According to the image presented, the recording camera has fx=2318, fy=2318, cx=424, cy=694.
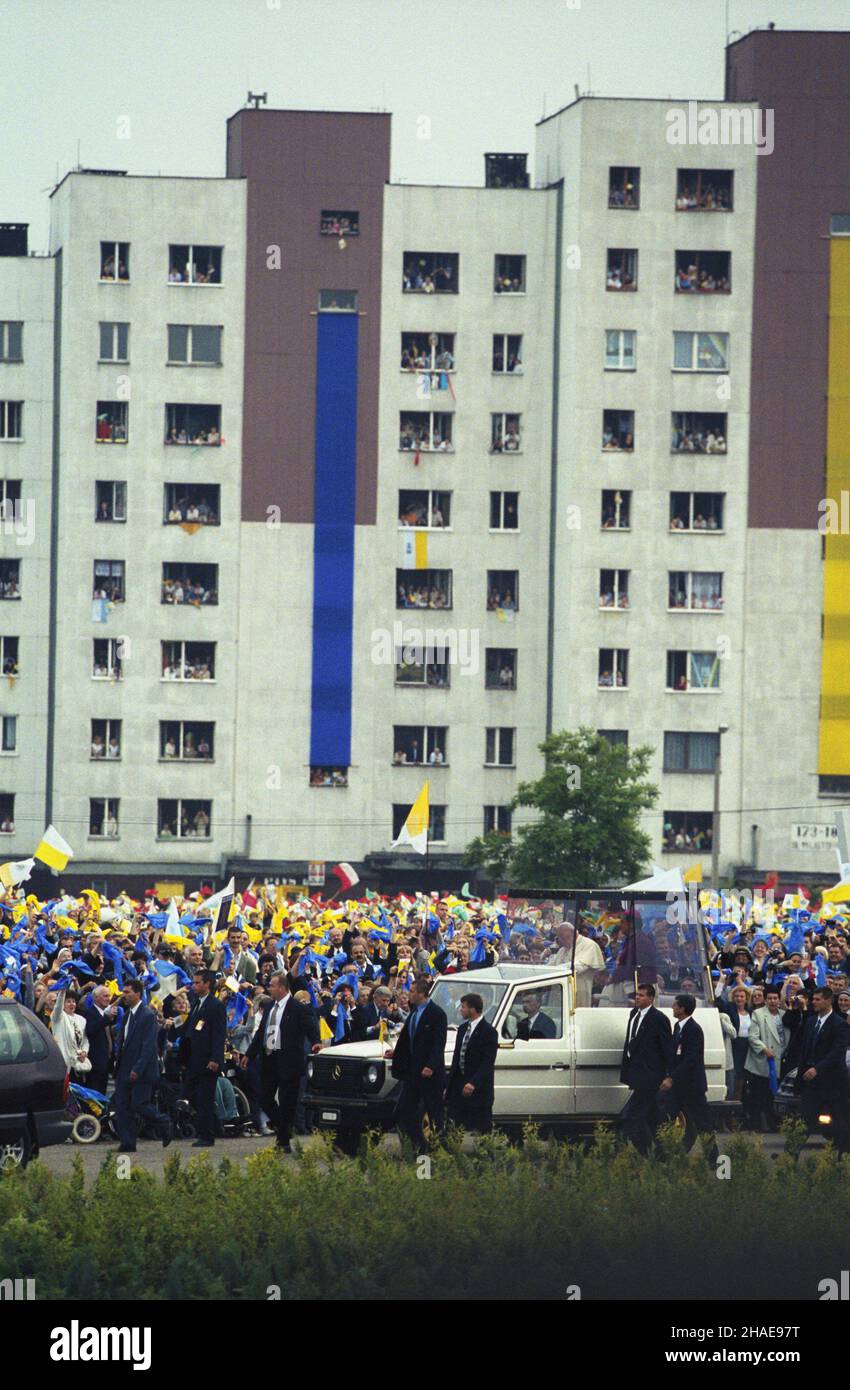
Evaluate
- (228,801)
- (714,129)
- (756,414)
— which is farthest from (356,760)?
(714,129)

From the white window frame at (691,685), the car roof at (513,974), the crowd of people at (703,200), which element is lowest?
the car roof at (513,974)

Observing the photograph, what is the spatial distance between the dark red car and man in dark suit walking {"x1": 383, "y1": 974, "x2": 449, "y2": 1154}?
9.41ft

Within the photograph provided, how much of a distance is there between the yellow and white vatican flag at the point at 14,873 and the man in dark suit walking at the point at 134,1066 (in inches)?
776

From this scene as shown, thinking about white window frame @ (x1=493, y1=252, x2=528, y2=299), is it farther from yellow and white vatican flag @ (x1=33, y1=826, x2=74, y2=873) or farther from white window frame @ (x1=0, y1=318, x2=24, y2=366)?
yellow and white vatican flag @ (x1=33, y1=826, x2=74, y2=873)

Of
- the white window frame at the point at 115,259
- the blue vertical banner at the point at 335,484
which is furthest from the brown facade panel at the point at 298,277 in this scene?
the white window frame at the point at 115,259

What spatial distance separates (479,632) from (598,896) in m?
49.2

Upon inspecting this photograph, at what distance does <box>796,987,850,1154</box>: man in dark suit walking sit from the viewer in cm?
2006

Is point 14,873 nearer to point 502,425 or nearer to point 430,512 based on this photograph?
point 430,512

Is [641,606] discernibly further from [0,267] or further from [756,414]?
[0,267]

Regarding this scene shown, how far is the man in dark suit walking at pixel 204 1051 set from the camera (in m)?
22.0

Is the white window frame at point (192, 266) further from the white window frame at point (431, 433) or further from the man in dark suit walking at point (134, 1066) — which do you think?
the man in dark suit walking at point (134, 1066)

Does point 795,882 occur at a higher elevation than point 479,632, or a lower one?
lower
